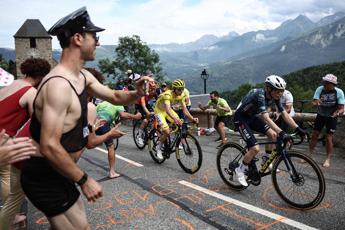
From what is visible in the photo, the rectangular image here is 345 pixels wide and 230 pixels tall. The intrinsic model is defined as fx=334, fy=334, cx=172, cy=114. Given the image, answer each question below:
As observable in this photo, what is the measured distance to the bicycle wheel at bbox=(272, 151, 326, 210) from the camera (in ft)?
15.1

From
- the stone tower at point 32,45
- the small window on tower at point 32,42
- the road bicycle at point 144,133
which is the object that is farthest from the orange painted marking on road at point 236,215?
the small window on tower at point 32,42

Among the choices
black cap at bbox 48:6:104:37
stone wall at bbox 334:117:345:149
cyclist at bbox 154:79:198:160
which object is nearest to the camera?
black cap at bbox 48:6:104:37

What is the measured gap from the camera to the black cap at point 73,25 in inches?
95.6

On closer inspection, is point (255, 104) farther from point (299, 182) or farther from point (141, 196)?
point (141, 196)

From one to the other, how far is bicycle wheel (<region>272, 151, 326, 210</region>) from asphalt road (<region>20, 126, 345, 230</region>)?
0.46 ft

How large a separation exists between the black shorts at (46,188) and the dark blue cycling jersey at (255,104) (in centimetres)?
356

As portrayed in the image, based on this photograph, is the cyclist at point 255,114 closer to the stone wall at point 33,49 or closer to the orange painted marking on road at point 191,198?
the orange painted marking on road at point 191,198

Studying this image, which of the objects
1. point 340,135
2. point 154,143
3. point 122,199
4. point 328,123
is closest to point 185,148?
point 154,143

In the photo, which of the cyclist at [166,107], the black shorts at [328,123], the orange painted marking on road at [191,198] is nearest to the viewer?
the orange painted marking on road at [191,198]

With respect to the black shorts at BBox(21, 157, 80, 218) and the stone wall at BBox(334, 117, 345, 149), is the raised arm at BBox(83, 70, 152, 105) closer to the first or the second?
the black shorts at BBox(21, 157, 80, 218)

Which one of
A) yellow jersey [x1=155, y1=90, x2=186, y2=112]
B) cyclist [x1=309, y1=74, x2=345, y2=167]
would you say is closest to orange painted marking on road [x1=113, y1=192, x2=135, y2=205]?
yellow jersey [x1=155, y1=90, x2=186, y2=112]

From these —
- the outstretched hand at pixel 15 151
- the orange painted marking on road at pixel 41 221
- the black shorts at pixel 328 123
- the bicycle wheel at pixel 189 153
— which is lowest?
the orange painted marking on road at pixel 41 221

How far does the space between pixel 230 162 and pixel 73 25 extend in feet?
13.6

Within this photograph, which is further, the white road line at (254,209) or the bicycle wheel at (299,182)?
the bicycle wheel at (299,182)
